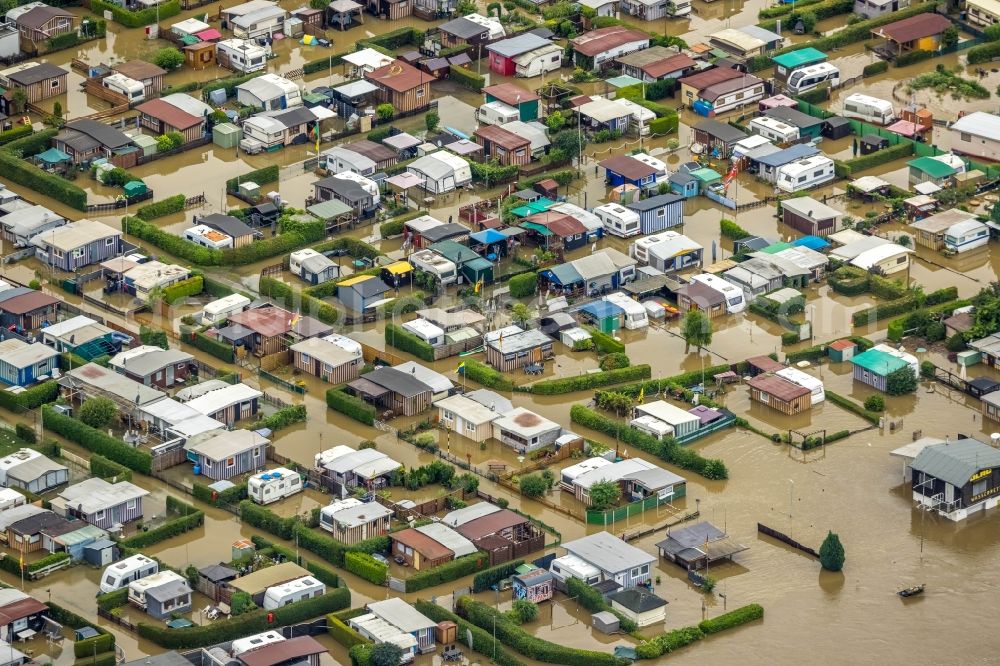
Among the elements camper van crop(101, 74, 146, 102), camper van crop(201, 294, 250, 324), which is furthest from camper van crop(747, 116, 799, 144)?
camper van crop(101, 74, 146, 102)

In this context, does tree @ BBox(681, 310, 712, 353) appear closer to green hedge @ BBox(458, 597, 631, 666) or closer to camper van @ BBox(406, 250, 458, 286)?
camper van @ BBox(406, 250, 458, 286)

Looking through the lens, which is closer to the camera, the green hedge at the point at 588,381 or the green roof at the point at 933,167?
the green hedge at the point at 588,381

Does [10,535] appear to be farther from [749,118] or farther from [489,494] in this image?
[749,118]

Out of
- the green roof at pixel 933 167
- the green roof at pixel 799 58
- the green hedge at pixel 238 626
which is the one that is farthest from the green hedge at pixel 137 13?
the green hedge at pixel 238 626

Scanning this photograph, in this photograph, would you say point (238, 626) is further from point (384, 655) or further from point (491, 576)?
point (491, 576)

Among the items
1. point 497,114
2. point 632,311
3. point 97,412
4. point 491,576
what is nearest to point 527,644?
point 491,576

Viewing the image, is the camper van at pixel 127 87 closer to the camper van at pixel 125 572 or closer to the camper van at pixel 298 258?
the camper van at pixel 298 258

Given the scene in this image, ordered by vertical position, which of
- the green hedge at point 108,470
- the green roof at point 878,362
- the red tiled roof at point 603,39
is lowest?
the green roof at point 878,362

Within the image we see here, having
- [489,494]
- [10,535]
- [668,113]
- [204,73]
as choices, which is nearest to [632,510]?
[489,494]
